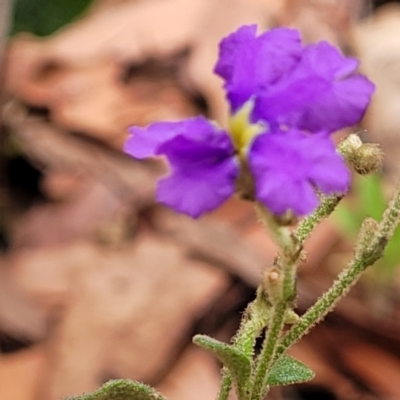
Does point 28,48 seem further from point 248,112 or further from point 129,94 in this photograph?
point 248,112

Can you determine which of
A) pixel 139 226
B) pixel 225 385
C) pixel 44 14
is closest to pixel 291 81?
pixel 225 385

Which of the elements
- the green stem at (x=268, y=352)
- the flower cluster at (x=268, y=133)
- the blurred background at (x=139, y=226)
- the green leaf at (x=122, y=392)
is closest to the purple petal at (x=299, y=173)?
the flower cluster at (x=268, y=133)

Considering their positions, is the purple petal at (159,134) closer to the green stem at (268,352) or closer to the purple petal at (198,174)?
the purple petal at (198,174)

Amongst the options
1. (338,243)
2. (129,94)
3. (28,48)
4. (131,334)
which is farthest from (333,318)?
(28,48)

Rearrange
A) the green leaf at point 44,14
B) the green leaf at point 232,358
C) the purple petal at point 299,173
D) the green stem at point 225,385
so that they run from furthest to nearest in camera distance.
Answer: the green leaf at point 44,14 < the green stem at point 225,385 < the green leaf at point 232,358 < the purple petal at point 299,173

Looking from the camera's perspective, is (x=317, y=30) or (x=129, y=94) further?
(x=317, y=30)

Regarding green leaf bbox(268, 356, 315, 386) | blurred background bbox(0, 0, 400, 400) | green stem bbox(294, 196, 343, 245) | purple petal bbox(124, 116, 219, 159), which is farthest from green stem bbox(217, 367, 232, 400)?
blurred background bbox(0, 0, 400, 400)
